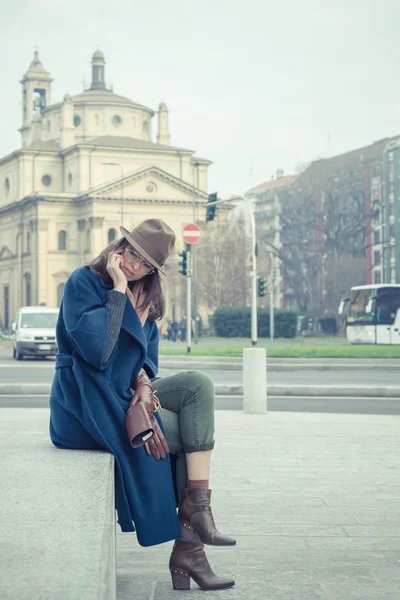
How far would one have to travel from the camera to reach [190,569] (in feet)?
13.5

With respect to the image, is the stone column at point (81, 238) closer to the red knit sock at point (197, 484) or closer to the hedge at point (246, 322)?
the hedge at point (246, 322)

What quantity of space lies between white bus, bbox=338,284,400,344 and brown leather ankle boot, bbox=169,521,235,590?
43017 mm

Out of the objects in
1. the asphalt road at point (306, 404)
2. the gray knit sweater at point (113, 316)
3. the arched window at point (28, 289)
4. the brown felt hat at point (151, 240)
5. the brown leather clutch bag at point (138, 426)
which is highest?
the arched window at point (28, 289)

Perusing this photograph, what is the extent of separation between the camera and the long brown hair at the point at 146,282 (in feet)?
14.2

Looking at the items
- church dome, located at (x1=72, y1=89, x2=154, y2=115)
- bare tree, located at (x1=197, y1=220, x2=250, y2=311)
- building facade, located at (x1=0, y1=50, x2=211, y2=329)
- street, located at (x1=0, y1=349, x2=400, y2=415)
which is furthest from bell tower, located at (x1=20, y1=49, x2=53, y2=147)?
street, located at (x1=0, y1=349, x2=400, y2=415)

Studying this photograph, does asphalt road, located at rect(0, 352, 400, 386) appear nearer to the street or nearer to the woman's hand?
the street

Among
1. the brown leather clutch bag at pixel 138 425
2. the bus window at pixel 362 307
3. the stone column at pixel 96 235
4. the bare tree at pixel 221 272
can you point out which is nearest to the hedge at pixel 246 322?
the bare tree at pixel 221 272

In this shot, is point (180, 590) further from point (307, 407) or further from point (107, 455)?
point (307, 407)

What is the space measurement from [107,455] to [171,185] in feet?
293

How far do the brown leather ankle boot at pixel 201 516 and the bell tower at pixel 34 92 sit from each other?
110599 millimetres

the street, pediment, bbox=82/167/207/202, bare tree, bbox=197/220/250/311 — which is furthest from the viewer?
pediment, bbox=82/167/207/202

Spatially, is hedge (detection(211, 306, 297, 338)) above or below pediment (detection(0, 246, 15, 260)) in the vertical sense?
below

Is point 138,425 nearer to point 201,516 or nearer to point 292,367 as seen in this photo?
point 201,516

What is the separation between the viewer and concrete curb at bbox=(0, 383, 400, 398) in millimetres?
15750
